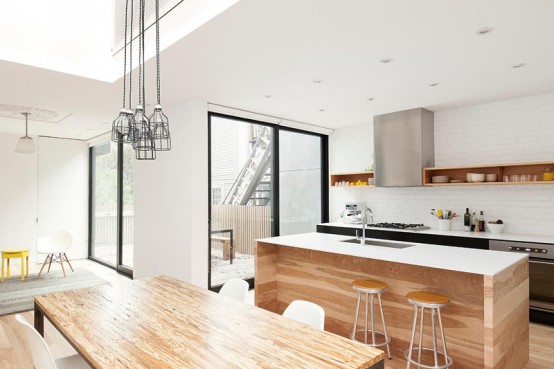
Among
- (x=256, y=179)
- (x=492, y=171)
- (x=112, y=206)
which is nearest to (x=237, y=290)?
(x=256, y=179)

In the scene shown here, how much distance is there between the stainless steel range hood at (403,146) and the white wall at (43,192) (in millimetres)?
6259

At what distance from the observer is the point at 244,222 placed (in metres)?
5.21

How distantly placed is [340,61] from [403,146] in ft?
7.89

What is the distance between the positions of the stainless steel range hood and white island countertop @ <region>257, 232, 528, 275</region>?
2024mm

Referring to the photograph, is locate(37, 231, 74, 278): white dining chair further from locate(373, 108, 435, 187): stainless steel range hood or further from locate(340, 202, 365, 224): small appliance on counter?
locate(373, 108, 435, 187): stainless steel range hood

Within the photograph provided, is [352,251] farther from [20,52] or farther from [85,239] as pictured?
[85,239]

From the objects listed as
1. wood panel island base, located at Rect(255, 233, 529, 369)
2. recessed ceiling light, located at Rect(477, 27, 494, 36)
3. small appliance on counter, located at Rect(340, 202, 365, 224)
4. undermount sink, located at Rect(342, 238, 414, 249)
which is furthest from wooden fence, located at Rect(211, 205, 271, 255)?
recessed ceiling light, located at Rect(477, 27, 494, 36)

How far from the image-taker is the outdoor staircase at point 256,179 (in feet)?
16.8

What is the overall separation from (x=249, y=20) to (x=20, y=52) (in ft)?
7.44

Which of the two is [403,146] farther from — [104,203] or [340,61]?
[104,203]

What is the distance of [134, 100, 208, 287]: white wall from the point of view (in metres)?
4.34

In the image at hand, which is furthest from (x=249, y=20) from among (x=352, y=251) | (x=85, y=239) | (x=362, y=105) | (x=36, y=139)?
(x=85, y=239)

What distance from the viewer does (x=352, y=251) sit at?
303 cm

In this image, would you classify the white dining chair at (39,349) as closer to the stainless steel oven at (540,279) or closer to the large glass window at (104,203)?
the stainless steel oven at (540,279)
